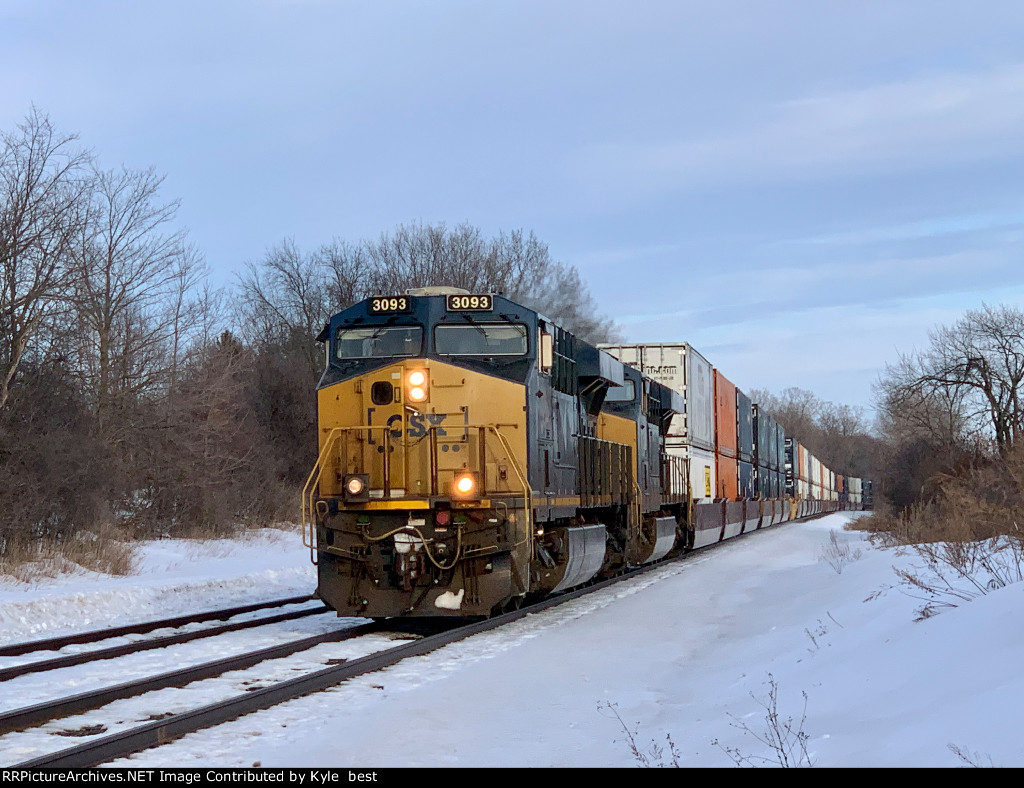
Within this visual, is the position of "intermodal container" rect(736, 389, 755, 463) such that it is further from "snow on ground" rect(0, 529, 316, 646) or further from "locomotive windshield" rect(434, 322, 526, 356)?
"locomotive windshield" rect(434, 322, 526, 356)

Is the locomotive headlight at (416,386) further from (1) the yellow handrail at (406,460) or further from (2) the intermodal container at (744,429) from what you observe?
(2) the intermodal container at (744,429)

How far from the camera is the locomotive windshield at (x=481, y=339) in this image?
38.2 feet

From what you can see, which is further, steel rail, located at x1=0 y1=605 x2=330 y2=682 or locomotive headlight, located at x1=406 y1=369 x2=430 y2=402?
A: locomotive headlight, located at x1=406 y1=369 x2=430 y2=402

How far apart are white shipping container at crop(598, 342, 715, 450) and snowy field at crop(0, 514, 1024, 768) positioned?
925cm

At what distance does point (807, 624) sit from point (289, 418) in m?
28.9

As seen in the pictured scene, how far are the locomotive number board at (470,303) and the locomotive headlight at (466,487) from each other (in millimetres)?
1829

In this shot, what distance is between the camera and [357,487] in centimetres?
Answer: 1107

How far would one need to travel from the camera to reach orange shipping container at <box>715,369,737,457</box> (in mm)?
26609

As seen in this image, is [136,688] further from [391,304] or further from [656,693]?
[391,304]

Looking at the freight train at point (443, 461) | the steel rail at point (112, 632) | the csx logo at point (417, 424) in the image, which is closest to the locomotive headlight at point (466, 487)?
the freight train at point (443, 461)

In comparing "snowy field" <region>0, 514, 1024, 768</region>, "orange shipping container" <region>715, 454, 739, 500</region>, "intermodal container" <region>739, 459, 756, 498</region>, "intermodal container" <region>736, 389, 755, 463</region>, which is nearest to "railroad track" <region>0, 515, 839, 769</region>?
"snowy field" <region>0, 514, 1024, 768</region>

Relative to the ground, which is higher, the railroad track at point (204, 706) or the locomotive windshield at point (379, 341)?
the locomotive windshield at point (379, 341)

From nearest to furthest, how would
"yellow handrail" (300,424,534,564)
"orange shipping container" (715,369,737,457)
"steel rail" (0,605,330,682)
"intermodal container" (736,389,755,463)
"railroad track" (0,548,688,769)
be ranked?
"railroad track" (0,548,688,769) → "steel rail" (0,605,330,682) → "yellow handrail" (300,424,534,564) → "orange shipping container" (715,369,737,457) → "intermodal container" (736,389,755,463)

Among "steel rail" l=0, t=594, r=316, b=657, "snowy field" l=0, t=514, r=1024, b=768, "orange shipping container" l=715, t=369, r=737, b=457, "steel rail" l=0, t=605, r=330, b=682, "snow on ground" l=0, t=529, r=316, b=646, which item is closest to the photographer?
"snowy field" l=0, t=514, r=1024, b=768
